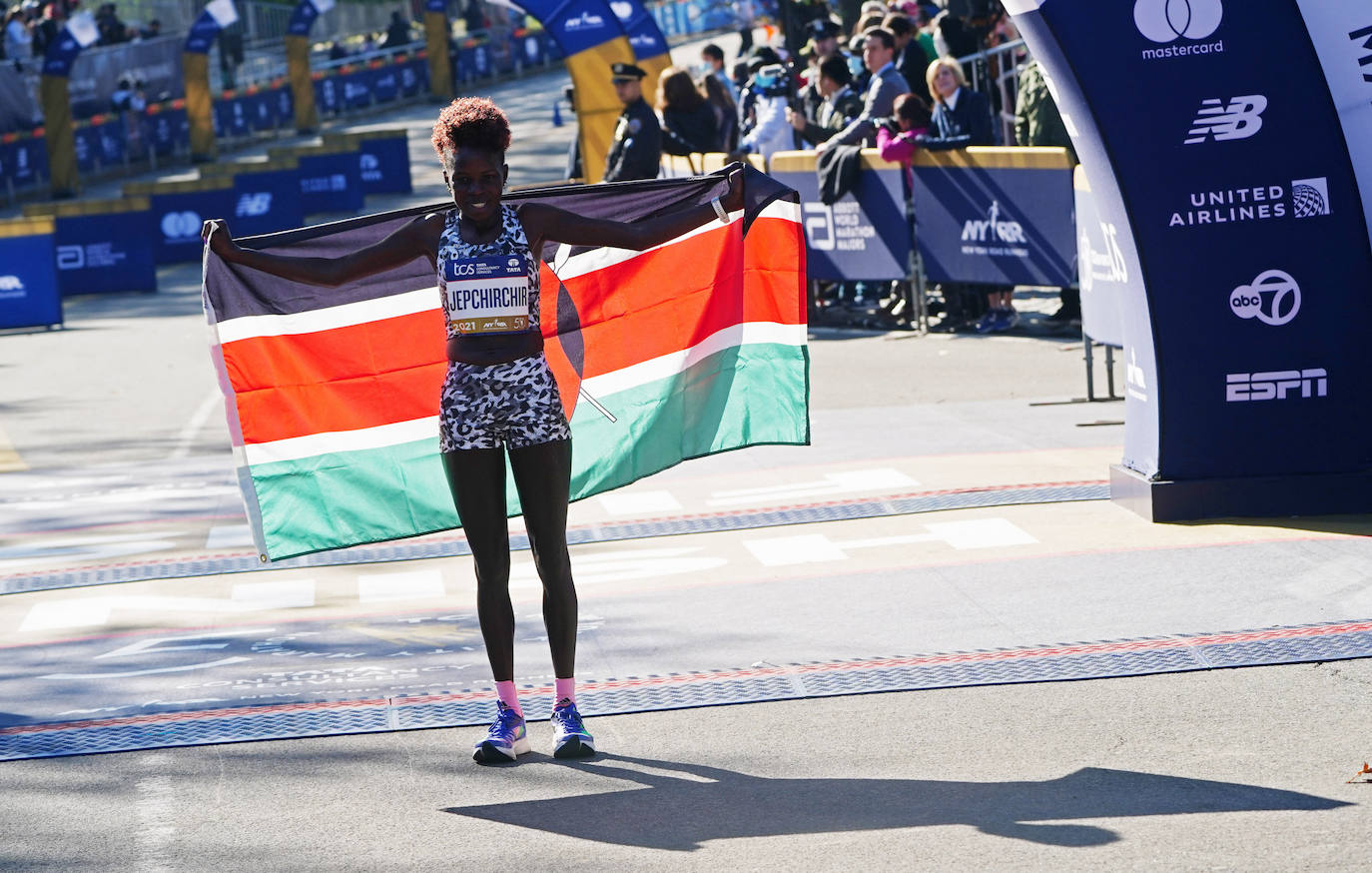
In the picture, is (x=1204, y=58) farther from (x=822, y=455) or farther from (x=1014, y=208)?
(x=1014, y=208)

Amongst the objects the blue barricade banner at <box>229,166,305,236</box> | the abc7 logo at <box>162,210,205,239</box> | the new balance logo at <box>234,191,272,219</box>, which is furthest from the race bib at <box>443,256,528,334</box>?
the new balance logo at <box>234,191,272,219</box>

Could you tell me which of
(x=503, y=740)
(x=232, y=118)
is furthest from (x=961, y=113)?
(x=232, y=118)

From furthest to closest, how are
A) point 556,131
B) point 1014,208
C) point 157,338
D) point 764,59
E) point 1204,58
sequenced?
1. point 556,131
2. point 764,59
3. point 157,338
4. point 1014,208
5. point 1204,58

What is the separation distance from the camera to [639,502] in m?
10.0

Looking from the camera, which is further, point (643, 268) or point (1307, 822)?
point (643, 268)

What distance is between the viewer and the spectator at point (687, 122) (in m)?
17.2

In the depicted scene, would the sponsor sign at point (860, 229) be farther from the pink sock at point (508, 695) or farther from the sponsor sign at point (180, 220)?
the sponsor sign at point (180, 220)

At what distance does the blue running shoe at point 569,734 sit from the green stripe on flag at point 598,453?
1164mm

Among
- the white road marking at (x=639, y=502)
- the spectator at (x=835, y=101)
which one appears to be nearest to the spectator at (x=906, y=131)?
the spectator at (x=835, y=101)

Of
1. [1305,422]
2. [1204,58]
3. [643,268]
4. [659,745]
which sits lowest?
[659,745]

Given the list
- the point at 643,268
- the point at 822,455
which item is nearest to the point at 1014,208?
the point at 822,455

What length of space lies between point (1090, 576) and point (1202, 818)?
8.87ft

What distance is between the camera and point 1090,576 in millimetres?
7621

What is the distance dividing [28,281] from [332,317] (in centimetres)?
1609
